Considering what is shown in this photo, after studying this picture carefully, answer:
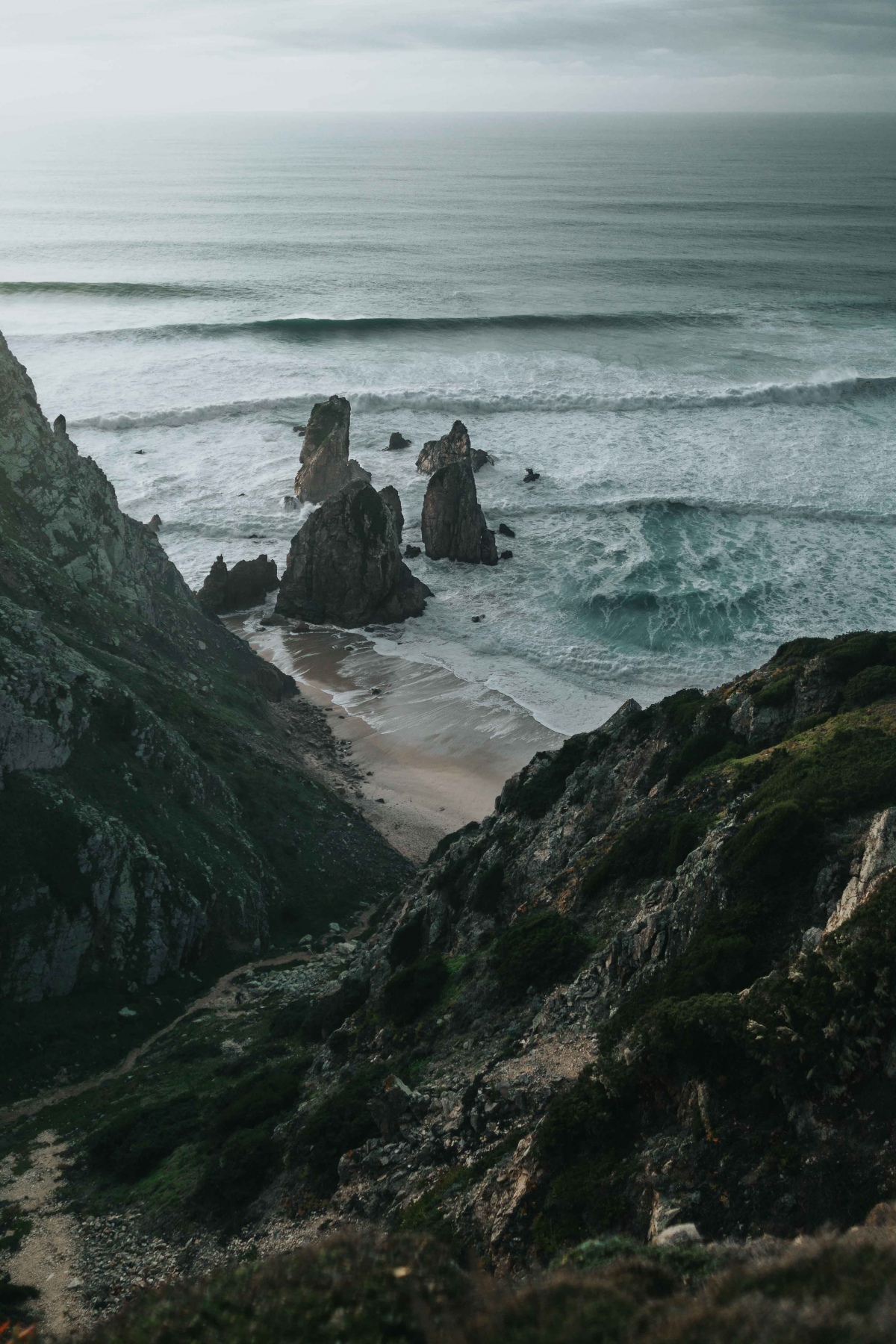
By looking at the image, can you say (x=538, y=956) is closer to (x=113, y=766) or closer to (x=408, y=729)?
(x=113, y=766)

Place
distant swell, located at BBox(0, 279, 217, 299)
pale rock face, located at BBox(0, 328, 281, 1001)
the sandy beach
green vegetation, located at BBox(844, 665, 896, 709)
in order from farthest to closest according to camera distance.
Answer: distant swell, located at BBox(0, 279, 217, 299) → the sandy beach → pale rock face, located at BBox(0, 328, 281, 1001) → green vegetation, located at BBox(844, 665, 896, 709)

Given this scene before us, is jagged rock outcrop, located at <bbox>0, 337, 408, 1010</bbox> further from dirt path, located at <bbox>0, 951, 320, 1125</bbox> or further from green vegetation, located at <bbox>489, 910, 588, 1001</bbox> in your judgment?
green vegetation, located at <bbox>489, 910, 588, 1001</bbox>

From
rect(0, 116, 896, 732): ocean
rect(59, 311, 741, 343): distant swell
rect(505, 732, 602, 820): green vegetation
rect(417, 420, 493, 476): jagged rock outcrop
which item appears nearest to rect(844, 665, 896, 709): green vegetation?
rect(505, 732, 602, 820): green vegetation

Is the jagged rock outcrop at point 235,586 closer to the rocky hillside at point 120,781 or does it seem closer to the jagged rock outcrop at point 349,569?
the jagged rock outcrop at point 349,569

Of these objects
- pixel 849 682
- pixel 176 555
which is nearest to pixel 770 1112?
pixel 849 682

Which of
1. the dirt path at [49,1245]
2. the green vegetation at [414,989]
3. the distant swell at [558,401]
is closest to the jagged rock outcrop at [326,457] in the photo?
the distant swell at [558,401]

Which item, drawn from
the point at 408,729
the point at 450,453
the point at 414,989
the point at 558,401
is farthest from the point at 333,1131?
the point at 558,401
